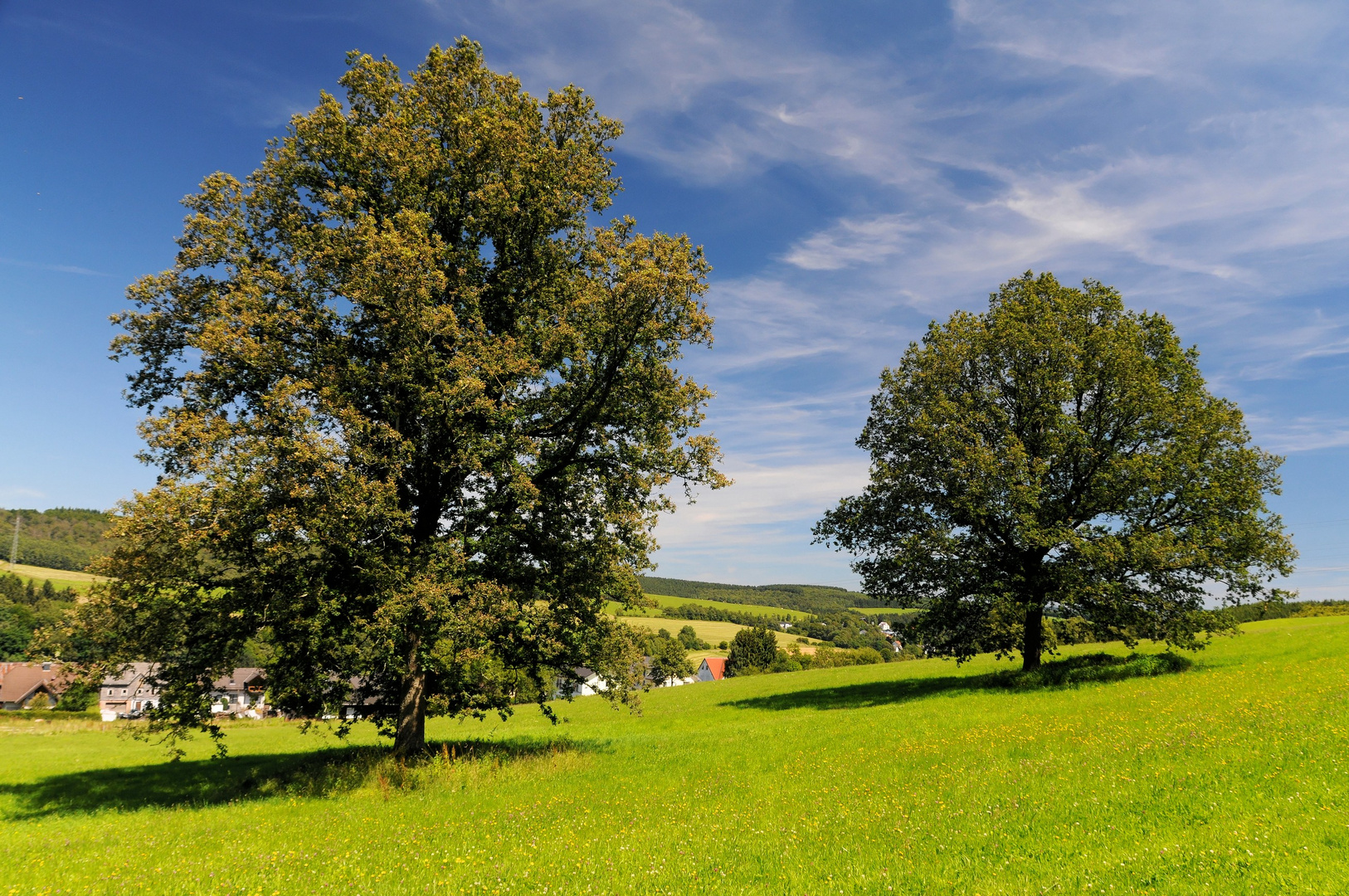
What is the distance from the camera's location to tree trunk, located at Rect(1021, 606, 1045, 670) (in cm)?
3055

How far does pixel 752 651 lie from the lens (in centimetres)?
12219

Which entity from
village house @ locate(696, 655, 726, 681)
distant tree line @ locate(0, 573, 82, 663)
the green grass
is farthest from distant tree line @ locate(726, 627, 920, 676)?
distant tree line @ locate(0, 573, 82, 663)

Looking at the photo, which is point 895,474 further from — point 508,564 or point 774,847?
point 774,847

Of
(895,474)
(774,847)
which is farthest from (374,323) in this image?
(895,474)

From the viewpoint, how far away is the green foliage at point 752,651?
120 metres

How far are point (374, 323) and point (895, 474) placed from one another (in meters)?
23.1

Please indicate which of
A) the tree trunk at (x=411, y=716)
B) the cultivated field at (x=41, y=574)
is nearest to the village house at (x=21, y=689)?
the cultivated field at (x=41, y=574)

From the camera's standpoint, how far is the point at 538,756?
1939 centimetres

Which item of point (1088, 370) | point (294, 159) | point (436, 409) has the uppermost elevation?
point (294, 159)

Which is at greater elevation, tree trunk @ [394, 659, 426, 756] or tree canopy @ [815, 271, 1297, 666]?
tree canopy @ [815, 271, 1297, 666]

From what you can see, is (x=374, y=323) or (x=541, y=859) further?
(x=374, y=323)

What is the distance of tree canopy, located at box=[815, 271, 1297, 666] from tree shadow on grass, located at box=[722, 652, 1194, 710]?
63.6 inches

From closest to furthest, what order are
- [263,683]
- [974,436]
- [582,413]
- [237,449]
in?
[237,449] → [263,683] → [582,413] → [974,436]

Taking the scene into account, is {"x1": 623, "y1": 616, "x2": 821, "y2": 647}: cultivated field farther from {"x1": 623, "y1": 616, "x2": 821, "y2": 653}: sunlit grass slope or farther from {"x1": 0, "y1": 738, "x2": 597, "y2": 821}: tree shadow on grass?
{"x1": 0, "y1": 738, "x2": 597, "y2": 821}: tree shadow on grass
